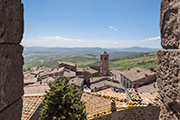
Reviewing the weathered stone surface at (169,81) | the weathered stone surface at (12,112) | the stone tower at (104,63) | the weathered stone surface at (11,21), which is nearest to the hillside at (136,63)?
the stone tower at (104,63)

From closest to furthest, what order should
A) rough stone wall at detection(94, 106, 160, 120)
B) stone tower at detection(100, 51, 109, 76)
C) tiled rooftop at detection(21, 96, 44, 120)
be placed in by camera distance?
tiled rooftop at detection(21, 96, 44, 120) → rough stone wall at detection(94, 106, 160, 120) → stone tower at detection(100, 51, 109, 76)

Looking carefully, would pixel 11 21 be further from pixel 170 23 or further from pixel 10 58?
pixel 170 23


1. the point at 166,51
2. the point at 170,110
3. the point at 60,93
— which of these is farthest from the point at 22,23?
the point at 60,93

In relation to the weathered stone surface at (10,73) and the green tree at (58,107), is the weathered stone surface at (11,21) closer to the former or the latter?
the weathered stone surface at (10,73)

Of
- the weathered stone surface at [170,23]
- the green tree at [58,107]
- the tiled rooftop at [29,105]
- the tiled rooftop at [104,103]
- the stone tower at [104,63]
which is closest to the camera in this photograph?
the weathered stone surface at [170,23]

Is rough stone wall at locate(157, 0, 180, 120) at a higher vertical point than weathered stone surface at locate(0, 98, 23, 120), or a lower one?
higher

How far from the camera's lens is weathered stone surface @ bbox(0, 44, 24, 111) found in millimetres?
1810

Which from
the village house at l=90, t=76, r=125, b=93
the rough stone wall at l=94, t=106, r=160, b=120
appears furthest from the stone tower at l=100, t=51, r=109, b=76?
the rough stone wall at l=94, t=106, r=160, b=120

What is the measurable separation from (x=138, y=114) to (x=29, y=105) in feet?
22.4

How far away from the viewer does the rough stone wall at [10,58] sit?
181 centimetres

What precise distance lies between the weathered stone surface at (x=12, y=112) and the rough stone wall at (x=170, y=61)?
262 centimetres

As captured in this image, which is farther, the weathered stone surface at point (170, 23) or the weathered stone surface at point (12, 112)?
the weathered stone surface at point (12, 112)

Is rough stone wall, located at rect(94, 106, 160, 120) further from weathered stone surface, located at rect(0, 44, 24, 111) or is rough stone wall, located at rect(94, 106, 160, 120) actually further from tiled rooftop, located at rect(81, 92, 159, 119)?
weathered stone surface, located at rect(0, 44, 24, 111)

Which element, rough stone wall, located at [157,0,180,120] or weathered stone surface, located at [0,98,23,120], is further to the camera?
weathered stone surface, located at [0,98,23,120]
